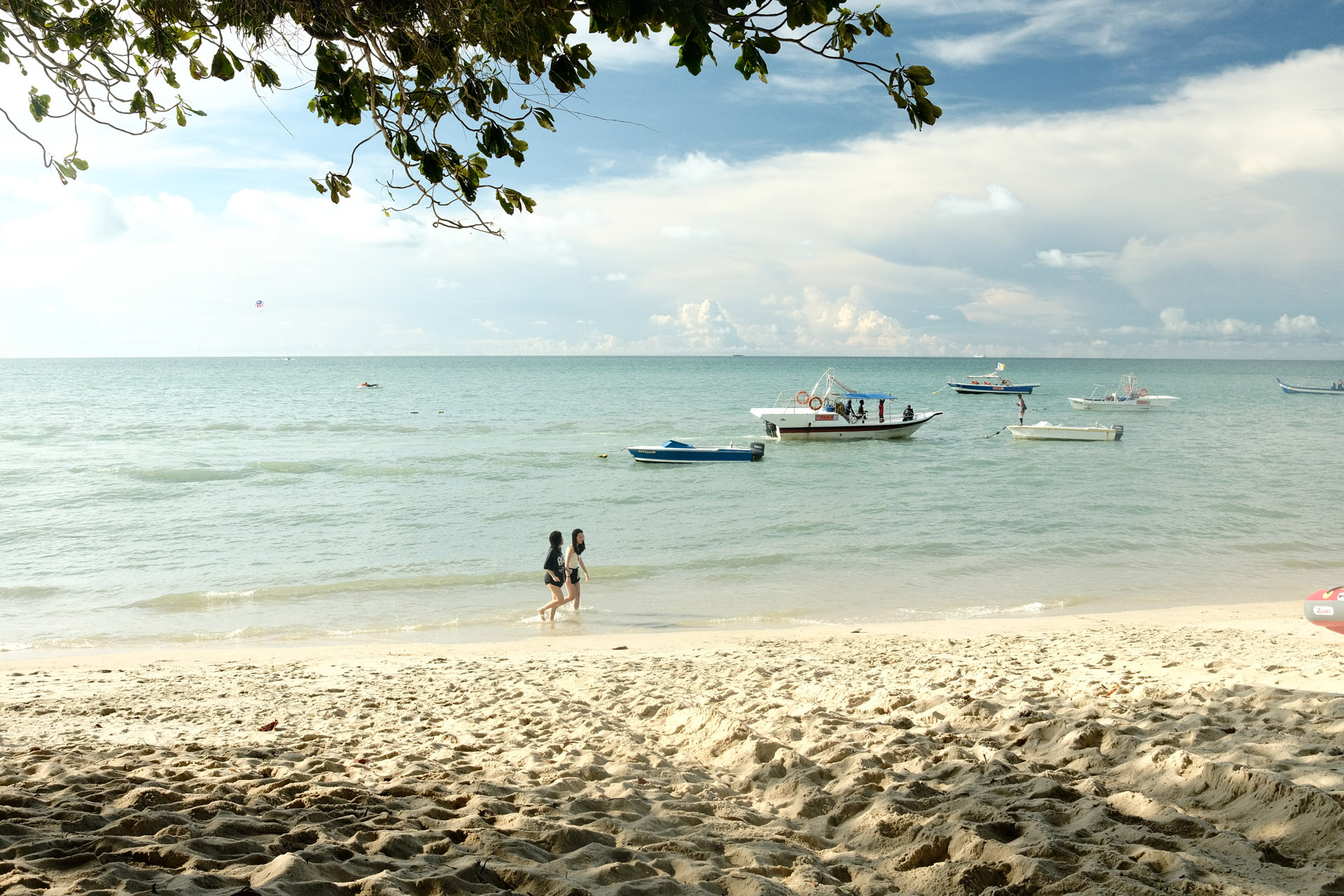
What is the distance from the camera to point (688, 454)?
29453 millimetres

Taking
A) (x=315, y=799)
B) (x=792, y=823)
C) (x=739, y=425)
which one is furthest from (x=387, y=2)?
(x=739, y=425)

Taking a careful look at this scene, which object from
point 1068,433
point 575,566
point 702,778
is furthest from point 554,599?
point 1068,433

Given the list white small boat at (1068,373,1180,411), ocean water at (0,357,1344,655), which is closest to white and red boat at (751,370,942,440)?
ocean water at (0,357,1344,655)

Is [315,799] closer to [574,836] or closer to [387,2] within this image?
[574,836]

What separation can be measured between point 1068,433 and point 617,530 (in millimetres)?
26466

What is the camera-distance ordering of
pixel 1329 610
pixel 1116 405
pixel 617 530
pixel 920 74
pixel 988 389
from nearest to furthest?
pixel 920 74 → pixel 1329 610 → pixel 617 530 → pixel 1116 405 → pixel 988 389

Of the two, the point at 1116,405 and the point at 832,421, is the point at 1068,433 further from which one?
the point at 1116,405

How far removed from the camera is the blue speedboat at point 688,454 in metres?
29.4

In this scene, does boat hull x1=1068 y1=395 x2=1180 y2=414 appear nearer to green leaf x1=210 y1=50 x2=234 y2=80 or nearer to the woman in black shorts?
the woman in black shorts

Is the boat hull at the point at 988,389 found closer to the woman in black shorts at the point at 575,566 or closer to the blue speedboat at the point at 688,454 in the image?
the blue speedboat at the point at 688,454

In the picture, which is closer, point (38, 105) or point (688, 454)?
point (38, 105)

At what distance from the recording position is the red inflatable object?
8.41 m

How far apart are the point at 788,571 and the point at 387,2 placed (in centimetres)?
1254

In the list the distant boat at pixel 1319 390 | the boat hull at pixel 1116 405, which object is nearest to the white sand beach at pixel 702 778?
the boat hull at pixel 1116 405
